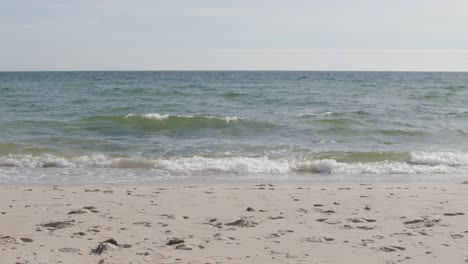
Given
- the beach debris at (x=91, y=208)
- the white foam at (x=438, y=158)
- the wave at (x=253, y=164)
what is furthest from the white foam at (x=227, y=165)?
the beach debris at (x=91, y=208)

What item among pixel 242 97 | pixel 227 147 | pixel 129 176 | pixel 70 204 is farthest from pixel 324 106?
pixel 70 204

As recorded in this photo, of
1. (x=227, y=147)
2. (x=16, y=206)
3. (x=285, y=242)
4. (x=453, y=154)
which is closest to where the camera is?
(x=285, y=242)

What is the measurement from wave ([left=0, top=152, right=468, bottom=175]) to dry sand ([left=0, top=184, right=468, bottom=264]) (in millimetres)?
2482

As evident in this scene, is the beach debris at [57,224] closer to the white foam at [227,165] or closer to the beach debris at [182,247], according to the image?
the beach debris at [182,247]

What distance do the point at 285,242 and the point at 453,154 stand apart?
8.35m

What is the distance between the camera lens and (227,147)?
44.2 feet

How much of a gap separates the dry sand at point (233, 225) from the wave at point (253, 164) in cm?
248

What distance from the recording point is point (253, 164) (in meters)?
11.1

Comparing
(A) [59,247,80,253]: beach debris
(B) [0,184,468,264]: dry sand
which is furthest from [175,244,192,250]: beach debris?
(A) [59,247,80,253]: beach debris

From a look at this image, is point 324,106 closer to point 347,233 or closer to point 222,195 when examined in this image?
point 222,195

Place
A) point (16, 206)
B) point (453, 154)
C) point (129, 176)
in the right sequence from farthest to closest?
point (453, 154)
point (129, 176)
point (16, 206)

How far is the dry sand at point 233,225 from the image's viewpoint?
478 cm

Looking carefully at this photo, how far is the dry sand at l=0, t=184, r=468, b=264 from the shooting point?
188 inches

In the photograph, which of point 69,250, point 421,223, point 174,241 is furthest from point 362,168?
point 69,250
